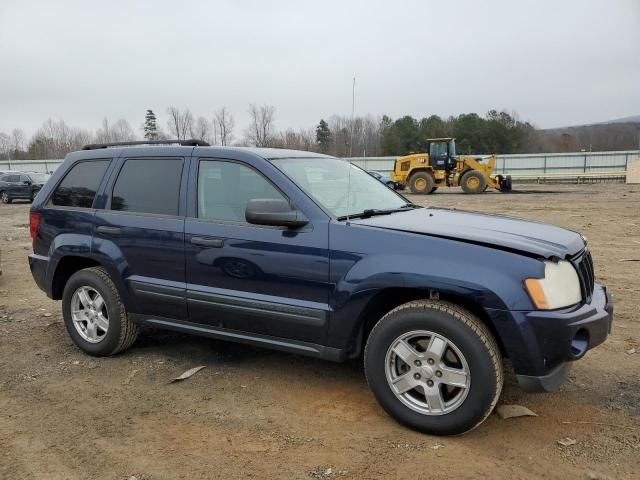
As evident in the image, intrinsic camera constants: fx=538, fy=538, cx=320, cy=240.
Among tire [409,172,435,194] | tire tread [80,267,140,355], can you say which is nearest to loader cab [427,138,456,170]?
tire [409,172,435,194]

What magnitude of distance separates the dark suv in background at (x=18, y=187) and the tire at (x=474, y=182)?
20064 millimetres

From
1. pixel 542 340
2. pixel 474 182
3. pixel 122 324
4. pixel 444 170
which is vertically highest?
pixel 444 170

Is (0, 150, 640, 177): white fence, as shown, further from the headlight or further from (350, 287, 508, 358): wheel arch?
the headlight

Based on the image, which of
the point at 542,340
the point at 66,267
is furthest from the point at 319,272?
the point at 66,267

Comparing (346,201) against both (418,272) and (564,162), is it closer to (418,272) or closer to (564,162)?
(418,272)

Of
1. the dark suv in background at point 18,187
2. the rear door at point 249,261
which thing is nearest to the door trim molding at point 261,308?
the rear door at point 249,261

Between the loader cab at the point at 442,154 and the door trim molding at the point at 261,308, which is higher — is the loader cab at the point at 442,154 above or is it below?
above

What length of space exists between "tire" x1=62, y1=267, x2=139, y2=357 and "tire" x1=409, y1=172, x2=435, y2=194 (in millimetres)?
23860

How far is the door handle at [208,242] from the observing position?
3.88 m

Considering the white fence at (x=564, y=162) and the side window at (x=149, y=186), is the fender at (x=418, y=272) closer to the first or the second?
the side window at (x=149, y=186)

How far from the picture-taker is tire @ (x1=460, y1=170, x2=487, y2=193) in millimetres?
26188

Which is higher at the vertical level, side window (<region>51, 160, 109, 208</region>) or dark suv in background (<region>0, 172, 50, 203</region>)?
side window (<region>51, 160, 109, 208</region>)

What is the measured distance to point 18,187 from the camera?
24.6 meters

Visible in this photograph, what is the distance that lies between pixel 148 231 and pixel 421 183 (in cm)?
2415
